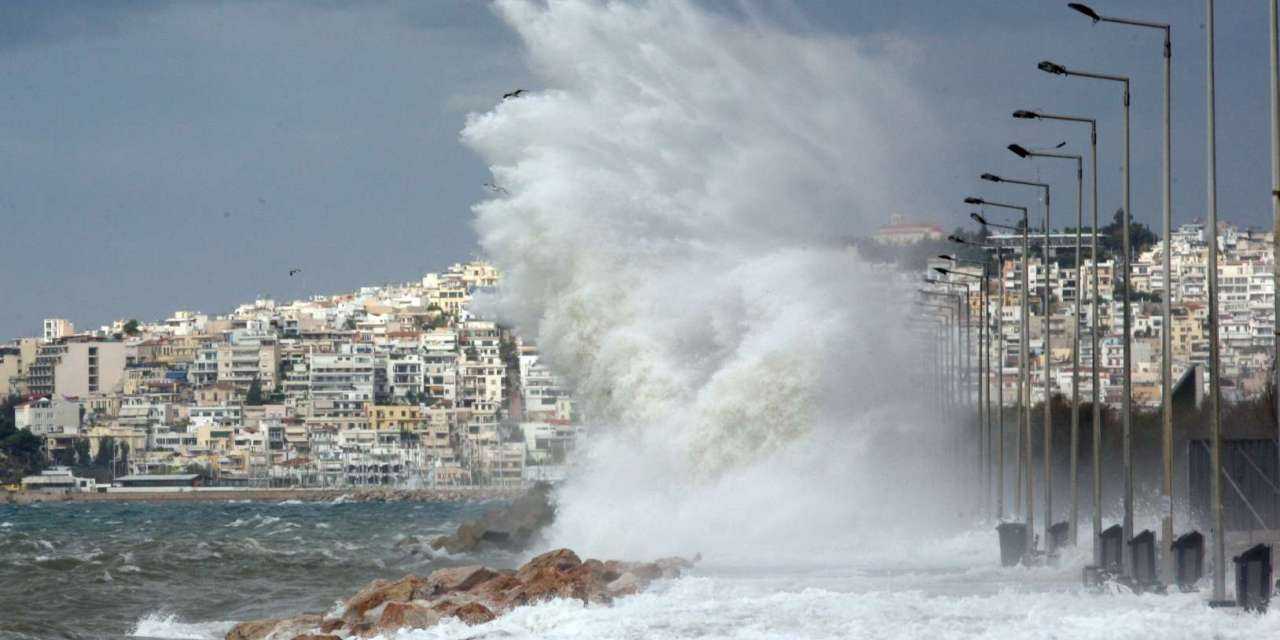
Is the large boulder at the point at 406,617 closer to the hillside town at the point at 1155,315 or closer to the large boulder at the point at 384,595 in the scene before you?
the large boulder at the point at 384,595

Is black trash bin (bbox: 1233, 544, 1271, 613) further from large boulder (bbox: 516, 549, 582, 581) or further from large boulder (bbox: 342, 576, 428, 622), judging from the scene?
large boulder (bbox: 342, 576, 428, 622)

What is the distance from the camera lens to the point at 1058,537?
39094 mm

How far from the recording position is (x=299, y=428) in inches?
7461

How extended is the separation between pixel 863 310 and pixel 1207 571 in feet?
84.9

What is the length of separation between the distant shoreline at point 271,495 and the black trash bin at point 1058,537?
390 ft

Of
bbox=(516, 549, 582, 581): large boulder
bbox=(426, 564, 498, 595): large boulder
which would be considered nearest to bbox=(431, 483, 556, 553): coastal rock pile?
bbox=(516, 549, 582, 581): large boulder

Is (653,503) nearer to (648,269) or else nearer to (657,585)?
(648,269)

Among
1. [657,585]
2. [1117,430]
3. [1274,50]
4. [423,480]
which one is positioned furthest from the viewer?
[423,480]

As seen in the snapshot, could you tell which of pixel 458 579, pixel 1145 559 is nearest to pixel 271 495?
pixel 458 579

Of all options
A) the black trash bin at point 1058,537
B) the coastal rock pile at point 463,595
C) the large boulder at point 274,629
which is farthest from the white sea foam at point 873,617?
the black trash bin at point 1058,537

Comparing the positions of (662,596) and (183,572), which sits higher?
(662,596)

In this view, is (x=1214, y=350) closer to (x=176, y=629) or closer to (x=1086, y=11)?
(x=1086, y=11)

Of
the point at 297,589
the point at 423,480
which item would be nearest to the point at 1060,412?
the point at 297,589

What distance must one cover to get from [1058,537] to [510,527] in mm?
21859
